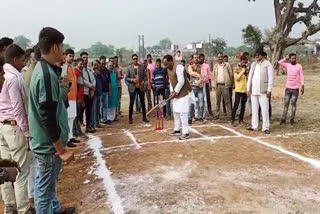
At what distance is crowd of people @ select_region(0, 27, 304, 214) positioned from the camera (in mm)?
3592

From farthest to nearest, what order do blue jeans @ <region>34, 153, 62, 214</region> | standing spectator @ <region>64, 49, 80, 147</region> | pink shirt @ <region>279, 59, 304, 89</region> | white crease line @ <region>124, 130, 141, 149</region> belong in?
pink shirt @ <region>279, 59, 304, 89</region>, white crease line @ <region>124, 130, 141, 149</region>, standing spectator @ <region>64, 49, 80, 147</region>, blue jeans @ <region>34, 153, 62, 214</region>

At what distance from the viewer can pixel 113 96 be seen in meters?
11.9

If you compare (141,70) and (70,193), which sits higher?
(141,70)

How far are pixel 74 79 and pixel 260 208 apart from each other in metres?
5.13

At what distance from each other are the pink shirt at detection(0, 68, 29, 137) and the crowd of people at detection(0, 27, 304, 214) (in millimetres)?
10

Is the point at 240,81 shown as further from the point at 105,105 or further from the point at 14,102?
the point at 14,102

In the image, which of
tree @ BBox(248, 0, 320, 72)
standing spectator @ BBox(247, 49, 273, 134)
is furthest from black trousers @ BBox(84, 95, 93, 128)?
tree @ BBox(248, 0, 320, 72)

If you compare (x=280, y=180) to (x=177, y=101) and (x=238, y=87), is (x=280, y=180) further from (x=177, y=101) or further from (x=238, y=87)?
(x=238, y=87)

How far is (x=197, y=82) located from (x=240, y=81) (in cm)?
126

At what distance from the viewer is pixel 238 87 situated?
10.2 meters

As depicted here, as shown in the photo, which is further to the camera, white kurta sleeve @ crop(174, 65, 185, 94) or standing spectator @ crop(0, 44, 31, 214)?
white kurta sleeve @ crop(174, 65, 185, 94)

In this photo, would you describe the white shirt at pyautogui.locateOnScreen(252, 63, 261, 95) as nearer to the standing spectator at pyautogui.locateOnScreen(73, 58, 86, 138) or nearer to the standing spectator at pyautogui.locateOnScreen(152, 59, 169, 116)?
the standing spectator at pyautogui.locateOnScreen(152, 59, 169, 116)

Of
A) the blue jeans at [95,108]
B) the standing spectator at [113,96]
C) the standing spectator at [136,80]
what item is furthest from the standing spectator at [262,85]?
the standing spectator at [113,96]

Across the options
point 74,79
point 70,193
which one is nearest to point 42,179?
point 70,193
